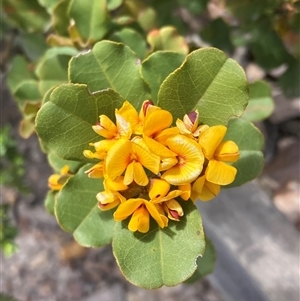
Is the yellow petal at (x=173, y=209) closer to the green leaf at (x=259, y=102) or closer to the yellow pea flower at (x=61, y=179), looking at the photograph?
the yellow pea flower at (x=61, y=179)

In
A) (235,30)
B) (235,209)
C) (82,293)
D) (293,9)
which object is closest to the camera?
(293,9)

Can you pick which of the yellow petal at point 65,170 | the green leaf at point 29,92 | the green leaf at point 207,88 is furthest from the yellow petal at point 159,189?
the green leaf at point 29,92

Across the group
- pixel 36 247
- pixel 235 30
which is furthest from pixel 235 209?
pixel 36 247

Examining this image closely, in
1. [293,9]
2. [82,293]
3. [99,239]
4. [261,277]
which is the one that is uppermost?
[293,9]

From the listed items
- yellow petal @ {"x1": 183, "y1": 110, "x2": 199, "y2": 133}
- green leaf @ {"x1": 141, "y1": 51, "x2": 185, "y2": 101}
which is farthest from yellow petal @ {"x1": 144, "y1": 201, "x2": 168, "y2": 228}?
green leaf @ {"x1": 141, "y1": 51, "x2": 185, "y2": 101}

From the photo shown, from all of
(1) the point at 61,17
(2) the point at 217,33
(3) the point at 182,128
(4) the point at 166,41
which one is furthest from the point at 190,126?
(2) the point at 217,33

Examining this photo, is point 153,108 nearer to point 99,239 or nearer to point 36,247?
point 99,239

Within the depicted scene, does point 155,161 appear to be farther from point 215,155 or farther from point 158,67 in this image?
point 158,67

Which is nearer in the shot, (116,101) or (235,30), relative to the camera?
(116,101)
